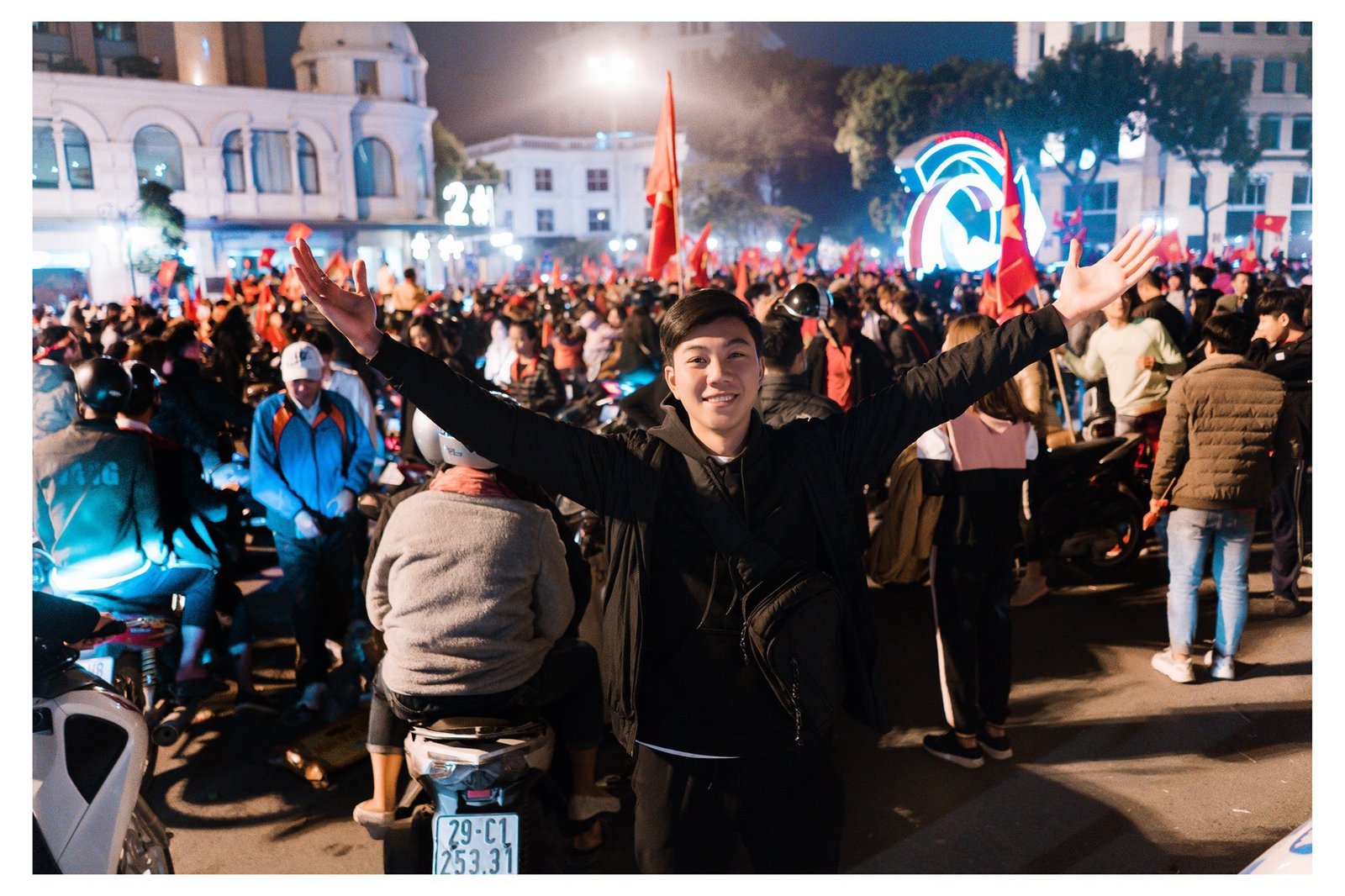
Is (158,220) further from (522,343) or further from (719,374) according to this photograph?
(719,374)

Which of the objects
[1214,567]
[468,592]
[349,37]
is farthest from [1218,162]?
[468,592]

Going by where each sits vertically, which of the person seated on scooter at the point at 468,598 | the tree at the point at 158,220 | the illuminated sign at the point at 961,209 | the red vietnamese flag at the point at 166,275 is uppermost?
A: the tree at the point at 158,220

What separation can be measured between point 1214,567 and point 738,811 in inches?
146

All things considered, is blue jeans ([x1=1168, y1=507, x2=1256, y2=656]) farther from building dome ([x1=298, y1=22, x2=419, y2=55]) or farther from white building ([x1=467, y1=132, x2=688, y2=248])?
white building ([x1=467, y1=132, x2=688, y2=248])

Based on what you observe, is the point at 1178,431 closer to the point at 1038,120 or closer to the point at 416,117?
the point at 1038,120

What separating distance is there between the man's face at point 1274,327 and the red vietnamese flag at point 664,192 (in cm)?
381

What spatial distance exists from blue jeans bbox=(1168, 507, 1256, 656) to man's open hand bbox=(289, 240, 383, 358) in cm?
420

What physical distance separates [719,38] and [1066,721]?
8462 centimetres

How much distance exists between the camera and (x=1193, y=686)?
525cm

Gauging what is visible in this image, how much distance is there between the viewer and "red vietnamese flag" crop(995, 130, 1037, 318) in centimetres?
580

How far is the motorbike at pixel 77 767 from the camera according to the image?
9.43ft

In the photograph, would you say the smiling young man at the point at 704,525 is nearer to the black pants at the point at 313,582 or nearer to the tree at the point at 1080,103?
the black pants at the point at 313,582

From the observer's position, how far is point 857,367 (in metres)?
7.41

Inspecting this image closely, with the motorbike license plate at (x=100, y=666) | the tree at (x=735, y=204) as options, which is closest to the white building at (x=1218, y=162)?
the tree at (x=735, y=204)
